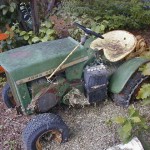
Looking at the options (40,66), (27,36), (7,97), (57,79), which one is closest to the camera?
(40,66)

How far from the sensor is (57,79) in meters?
3.40

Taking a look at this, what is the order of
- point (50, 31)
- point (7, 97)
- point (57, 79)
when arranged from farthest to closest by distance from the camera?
point (50, 31)
point (7, 97)
point (57, 79)

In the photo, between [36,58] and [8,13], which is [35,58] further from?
[8,13]

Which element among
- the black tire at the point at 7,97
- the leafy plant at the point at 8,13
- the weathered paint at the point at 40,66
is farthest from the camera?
the leafy plant at the point at 8,13

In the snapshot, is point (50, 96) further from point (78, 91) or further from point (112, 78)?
point (112, 78)

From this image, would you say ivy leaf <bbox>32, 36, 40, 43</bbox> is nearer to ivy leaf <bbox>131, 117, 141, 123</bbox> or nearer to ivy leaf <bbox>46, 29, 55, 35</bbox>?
ivy leaf <bbox>46, 29, 55, 35</bbox>

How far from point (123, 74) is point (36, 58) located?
40.9 inches

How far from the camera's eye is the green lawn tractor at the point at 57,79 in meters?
3.12

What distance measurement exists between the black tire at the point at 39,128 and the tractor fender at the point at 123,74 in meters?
0.81

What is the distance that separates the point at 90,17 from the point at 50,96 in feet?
7.29

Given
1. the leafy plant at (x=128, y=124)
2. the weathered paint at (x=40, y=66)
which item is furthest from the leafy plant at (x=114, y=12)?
the leafy plant at (x=128, y=124)

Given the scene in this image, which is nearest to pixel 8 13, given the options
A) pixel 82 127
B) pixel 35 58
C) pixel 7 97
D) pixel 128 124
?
pixel 7 97

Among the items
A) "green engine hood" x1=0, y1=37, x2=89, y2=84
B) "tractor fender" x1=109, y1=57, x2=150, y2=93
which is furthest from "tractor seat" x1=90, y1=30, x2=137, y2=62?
"green engine hood" x1=0, y1=37, x2=89, y2=84

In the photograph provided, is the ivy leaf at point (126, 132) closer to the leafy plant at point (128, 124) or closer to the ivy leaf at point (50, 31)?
the leafy plant at point (128, 124)
